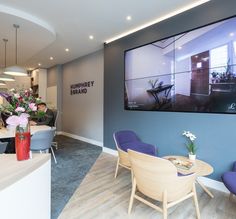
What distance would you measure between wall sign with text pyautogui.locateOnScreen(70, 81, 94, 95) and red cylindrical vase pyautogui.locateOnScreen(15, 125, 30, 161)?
4.77 meters

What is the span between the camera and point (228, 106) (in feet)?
8.98

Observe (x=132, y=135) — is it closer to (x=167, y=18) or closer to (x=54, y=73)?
(x=167, y=18)

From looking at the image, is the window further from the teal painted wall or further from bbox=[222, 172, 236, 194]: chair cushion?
bbox=[222, 172, 236, 194]: chair cushion

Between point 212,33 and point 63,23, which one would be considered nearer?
point 212,33

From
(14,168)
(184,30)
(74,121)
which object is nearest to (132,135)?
(184,30)

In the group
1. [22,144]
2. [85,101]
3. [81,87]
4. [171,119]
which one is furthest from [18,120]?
[81,87]

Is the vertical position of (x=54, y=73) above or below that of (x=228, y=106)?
above

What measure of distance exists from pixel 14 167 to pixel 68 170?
2424mm

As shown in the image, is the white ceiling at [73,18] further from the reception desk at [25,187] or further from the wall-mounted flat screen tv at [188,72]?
the reception desk at [25,187]

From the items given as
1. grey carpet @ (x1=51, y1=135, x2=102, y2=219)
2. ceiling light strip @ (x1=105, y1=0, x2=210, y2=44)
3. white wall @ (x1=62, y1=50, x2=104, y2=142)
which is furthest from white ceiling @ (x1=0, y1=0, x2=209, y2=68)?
grey carpet @ (x1=51, y1=135, x2=102, y2=219)

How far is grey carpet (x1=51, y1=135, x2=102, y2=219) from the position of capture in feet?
8.25

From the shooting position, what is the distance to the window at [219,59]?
2.76 metres

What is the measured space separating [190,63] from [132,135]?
1.89m

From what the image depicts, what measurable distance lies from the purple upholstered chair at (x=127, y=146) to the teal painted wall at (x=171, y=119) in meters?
0.35
